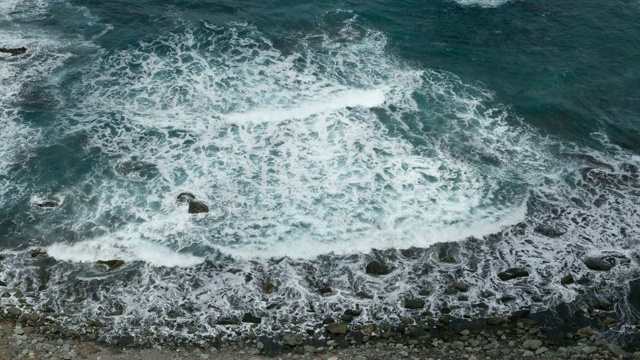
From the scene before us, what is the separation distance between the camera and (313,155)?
2944cm

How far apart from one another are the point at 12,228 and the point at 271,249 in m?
11.3

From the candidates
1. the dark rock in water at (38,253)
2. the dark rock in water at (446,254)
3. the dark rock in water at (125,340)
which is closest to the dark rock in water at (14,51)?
the dark rock in water at (38,253)

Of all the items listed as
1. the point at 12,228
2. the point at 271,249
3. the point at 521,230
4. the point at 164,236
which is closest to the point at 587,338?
the point at 521,230

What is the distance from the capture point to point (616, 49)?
120ft

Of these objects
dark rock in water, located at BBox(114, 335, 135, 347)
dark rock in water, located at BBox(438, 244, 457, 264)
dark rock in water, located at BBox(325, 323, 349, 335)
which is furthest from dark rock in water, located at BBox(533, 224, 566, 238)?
dark rock in water, located at BBox(114, 335, 135, 347)

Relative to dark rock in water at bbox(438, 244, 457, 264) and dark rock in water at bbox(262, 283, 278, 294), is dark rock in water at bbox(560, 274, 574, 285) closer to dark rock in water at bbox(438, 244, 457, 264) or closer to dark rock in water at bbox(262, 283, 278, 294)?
dark rock in water at bbox(438, 244, 457, 264)

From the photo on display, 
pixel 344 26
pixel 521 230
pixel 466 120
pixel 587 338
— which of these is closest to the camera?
pixel 587 338

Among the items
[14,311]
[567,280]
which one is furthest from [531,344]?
[14,311]

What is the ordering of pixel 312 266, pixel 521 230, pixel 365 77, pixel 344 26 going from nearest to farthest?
1. pixel 312 266
2. pixel 521 230
3. pixel 365 77
4. pixel 344 26

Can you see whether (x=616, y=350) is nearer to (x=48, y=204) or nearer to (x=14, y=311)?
(x=14, y=311)

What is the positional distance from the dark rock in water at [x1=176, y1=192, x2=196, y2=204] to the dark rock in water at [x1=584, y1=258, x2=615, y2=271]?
17.5 meters

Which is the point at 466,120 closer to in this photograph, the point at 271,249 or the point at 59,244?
the point at 271,249

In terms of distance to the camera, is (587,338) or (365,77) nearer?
(587,338)

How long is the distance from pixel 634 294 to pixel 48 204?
25.3m
